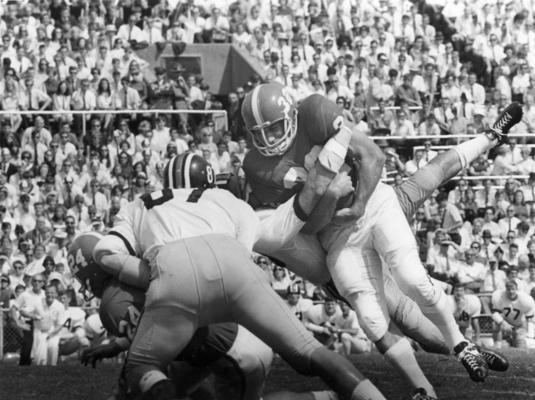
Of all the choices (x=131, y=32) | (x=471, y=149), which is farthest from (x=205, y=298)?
(x=131, y=32)

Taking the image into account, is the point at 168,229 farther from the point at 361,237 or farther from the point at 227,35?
the point at 227,35

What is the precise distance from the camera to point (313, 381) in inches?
350

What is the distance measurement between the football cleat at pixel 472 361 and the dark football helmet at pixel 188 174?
1934 millimetres

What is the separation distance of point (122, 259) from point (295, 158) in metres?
1.45

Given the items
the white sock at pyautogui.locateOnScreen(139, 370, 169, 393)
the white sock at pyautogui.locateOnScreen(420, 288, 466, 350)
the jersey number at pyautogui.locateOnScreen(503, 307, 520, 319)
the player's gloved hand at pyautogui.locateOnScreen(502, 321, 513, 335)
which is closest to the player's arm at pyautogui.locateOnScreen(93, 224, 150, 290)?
the white sock at pyautogui.locateOnScreen(139, 370, 169, 393)

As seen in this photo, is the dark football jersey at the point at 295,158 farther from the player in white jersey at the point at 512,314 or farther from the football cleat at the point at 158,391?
the player in white jersey at the point at 512,314

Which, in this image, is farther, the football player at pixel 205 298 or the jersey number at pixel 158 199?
the jersey number at pixel 158 199

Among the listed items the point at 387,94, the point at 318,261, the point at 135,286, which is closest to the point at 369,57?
the point at 387,94

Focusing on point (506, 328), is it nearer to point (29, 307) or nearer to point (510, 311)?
point (510, 311)

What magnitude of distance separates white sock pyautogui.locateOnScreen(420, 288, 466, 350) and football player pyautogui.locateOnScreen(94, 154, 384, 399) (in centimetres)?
168

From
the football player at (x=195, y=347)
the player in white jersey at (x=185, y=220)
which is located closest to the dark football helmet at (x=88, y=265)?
the football player at (x=195, y=347)

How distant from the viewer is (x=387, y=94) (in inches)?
738

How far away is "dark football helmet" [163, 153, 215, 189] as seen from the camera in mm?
6453

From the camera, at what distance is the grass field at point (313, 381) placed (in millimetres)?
8203
